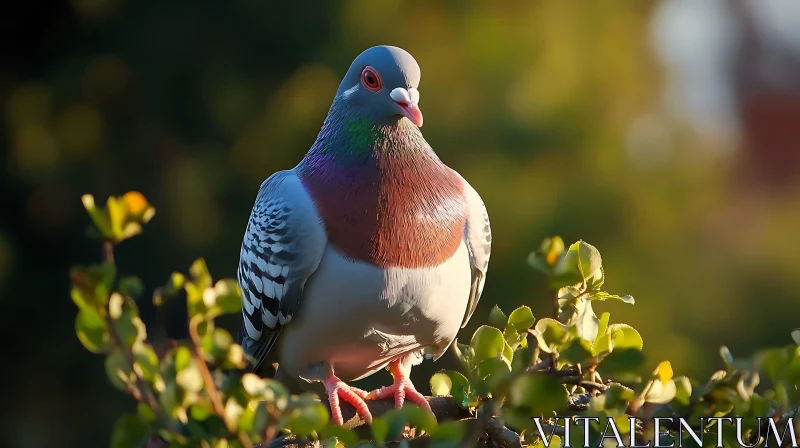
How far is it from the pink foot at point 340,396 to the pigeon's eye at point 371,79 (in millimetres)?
607

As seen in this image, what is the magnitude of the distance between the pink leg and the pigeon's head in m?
0.56

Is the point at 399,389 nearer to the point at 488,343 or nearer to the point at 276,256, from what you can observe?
the point at 276,256

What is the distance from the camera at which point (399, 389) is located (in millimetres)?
1852

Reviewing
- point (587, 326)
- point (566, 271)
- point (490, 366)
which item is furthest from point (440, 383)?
point (587, 326)

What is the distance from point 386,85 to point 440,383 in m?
0.58

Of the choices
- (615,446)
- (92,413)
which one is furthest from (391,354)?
(92,413)

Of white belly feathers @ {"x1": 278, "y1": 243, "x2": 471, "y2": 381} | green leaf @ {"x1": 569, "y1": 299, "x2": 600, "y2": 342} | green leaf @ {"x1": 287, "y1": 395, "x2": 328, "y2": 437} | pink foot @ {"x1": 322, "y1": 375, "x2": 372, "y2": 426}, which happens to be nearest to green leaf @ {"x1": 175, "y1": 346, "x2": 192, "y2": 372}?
green leaf @ {"x1": 287, "y1": 395, "x2": 328, "y2": 437}

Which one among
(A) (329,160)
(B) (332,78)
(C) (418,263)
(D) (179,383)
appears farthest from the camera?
(B) (332,78)

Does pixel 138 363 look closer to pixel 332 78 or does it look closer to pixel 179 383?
pixel 179 383

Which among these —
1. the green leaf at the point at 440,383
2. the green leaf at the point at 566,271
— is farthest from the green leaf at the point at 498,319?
the green leaf at the point at 566,271

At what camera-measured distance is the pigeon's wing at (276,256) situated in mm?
1691

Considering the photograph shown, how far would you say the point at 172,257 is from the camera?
5.72 m

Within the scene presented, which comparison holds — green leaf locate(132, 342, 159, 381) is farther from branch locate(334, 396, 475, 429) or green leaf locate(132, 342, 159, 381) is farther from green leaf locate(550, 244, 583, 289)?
branch locate(334, 396, 475, 429)

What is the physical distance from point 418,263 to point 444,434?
0.81 meters
